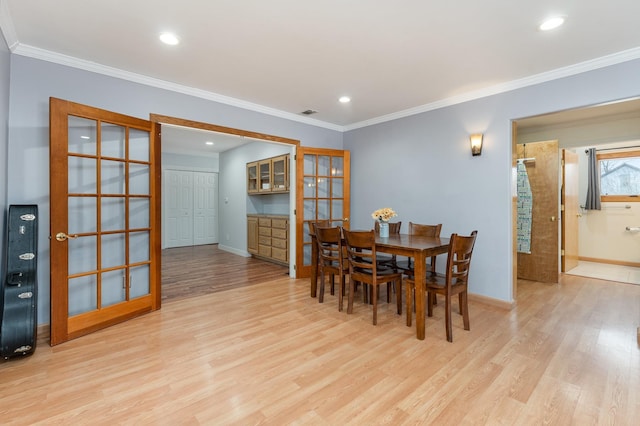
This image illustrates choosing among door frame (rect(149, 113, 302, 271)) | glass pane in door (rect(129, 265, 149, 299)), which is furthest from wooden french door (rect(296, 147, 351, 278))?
glass pane in door (rect(129, 265, 149, 299))

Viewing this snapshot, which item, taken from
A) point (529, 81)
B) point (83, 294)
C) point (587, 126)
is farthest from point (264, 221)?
point (587, 126)

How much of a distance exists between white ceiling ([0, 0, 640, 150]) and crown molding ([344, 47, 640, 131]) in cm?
1

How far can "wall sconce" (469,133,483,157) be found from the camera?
11.6ft

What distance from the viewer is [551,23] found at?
2.20 metres

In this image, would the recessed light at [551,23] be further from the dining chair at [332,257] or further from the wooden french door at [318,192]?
the wooden french door at [318,192]

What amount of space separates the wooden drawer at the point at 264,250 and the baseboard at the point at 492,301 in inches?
143

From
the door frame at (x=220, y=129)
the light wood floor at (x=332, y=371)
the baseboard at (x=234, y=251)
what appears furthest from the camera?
the baseboard at (x=234, y=251)

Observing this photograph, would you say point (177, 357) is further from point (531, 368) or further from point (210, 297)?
point (531, 368)

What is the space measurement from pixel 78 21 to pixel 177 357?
2.64 metres

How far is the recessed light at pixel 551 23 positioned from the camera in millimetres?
2145

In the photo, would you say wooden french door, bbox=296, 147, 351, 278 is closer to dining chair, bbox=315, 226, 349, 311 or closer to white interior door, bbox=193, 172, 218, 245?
dining chair, bbox=315, 226, 349, 311

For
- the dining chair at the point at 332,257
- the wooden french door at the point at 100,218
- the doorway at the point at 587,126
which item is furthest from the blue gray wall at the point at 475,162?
the wooden french door at the point at 100,218

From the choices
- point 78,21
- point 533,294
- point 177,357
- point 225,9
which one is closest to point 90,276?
point 177,357

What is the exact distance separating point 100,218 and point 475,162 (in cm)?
410
